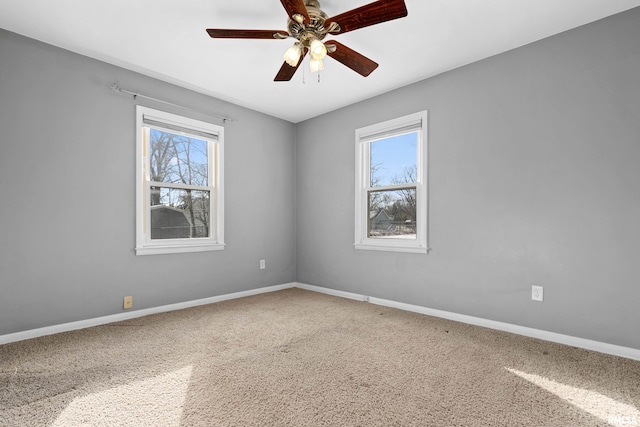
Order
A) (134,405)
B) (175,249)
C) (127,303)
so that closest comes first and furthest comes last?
(134,405)
(127,303)
(175,249)

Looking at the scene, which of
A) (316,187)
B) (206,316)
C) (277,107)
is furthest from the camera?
(316,187)

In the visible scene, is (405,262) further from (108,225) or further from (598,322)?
(108,225)

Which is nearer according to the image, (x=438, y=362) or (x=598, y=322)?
(x=438, y=362)

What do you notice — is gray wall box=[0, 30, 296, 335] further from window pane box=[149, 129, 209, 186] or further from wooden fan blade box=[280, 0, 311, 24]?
wooden fan blade box=[280, 0, 311, 24]

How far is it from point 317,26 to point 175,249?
2.61 meters

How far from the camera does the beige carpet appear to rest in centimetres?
157

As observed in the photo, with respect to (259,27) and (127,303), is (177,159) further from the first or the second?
(259,27)

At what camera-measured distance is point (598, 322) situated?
2.35m

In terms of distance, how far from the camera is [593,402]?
1.70 meters

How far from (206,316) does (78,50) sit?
268 centimetres

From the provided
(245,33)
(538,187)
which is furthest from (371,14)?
(538,187)

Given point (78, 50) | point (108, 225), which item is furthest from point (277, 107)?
point (108, 225)

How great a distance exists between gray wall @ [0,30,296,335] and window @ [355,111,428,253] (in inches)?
75.0

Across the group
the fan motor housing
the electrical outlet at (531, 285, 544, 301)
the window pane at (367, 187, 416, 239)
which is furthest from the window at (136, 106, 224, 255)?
the electrical outlet at (531, 285, 544, 301)
